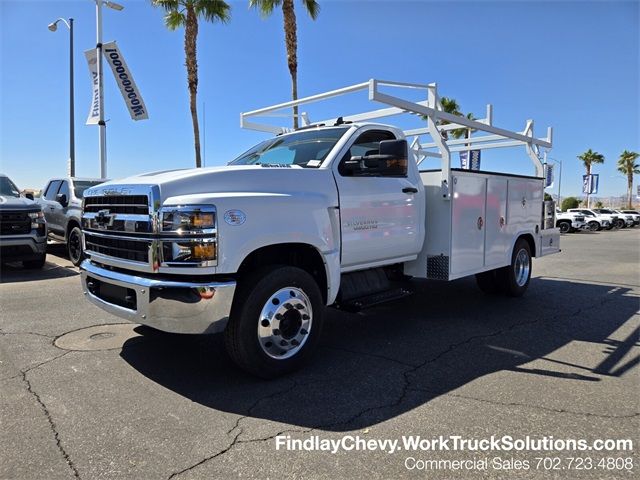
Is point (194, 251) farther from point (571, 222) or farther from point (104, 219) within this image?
point (571, 222)

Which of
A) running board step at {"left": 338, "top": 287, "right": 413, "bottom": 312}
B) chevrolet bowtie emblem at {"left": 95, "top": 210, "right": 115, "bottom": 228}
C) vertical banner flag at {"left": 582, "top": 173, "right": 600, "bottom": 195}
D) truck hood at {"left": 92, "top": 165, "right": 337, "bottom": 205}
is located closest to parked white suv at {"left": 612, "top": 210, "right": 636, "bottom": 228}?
vertical banner flag at {"left": 582, "top": 173, "right": 600, "bottom": 195}

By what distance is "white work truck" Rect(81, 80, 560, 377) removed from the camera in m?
3.56

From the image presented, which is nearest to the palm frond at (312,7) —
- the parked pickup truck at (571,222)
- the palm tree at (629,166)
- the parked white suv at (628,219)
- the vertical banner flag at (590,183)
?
the parked pickup truck at (571,222)

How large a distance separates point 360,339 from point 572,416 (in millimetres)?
2224

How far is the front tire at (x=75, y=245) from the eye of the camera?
10.0 meters

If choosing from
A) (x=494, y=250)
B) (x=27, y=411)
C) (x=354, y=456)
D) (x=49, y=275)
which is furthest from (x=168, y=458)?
(x=49, y=275)

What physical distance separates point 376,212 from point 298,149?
1.06 meters

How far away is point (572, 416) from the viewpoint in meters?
3.38

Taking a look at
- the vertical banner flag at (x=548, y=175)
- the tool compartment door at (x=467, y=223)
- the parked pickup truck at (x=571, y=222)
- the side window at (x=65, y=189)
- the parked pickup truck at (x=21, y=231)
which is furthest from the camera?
the parked pickup truck at (x=571, y=222)

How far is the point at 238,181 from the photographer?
384cm

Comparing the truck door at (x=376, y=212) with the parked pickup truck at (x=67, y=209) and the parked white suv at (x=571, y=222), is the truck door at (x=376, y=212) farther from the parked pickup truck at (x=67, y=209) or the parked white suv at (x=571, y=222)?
the parked white suv at (x=571, y=222)

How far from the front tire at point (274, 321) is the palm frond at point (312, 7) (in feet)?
55.0

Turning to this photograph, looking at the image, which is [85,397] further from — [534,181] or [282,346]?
[534,181]

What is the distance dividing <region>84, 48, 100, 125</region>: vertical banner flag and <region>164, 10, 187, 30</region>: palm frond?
2933 millimetres
